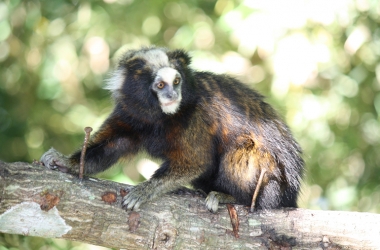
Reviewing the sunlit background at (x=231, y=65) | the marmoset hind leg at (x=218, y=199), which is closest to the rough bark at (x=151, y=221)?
the marmoset hind leg at (x=218, y=199)

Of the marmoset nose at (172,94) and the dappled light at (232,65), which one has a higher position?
the dappled light at (232,65)

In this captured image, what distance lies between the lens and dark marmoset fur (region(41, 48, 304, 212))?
4328 millimetres

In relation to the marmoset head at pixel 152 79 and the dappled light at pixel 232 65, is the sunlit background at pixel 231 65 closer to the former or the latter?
the dappled light at pixel 232 65

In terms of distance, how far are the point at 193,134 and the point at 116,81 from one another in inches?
33.0

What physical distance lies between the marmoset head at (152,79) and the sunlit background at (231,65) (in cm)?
132

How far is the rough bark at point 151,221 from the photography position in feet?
11.0

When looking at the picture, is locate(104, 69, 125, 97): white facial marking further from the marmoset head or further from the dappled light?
the dappled light

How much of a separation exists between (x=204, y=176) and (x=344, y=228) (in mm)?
1280

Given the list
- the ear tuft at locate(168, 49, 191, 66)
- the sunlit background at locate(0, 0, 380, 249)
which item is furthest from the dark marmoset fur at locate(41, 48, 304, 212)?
the sunlit background at locate(0, 0, 380, 249)

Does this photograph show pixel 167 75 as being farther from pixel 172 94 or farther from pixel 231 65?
pixel 231 65

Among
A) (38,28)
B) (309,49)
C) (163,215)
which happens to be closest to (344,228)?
(163,215)

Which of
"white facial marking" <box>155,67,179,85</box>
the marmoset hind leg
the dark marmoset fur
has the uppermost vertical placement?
"white facial marking" <box>155,67,179,85</box>

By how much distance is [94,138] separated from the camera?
4.50 m

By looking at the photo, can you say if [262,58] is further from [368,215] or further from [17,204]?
[17,204]
